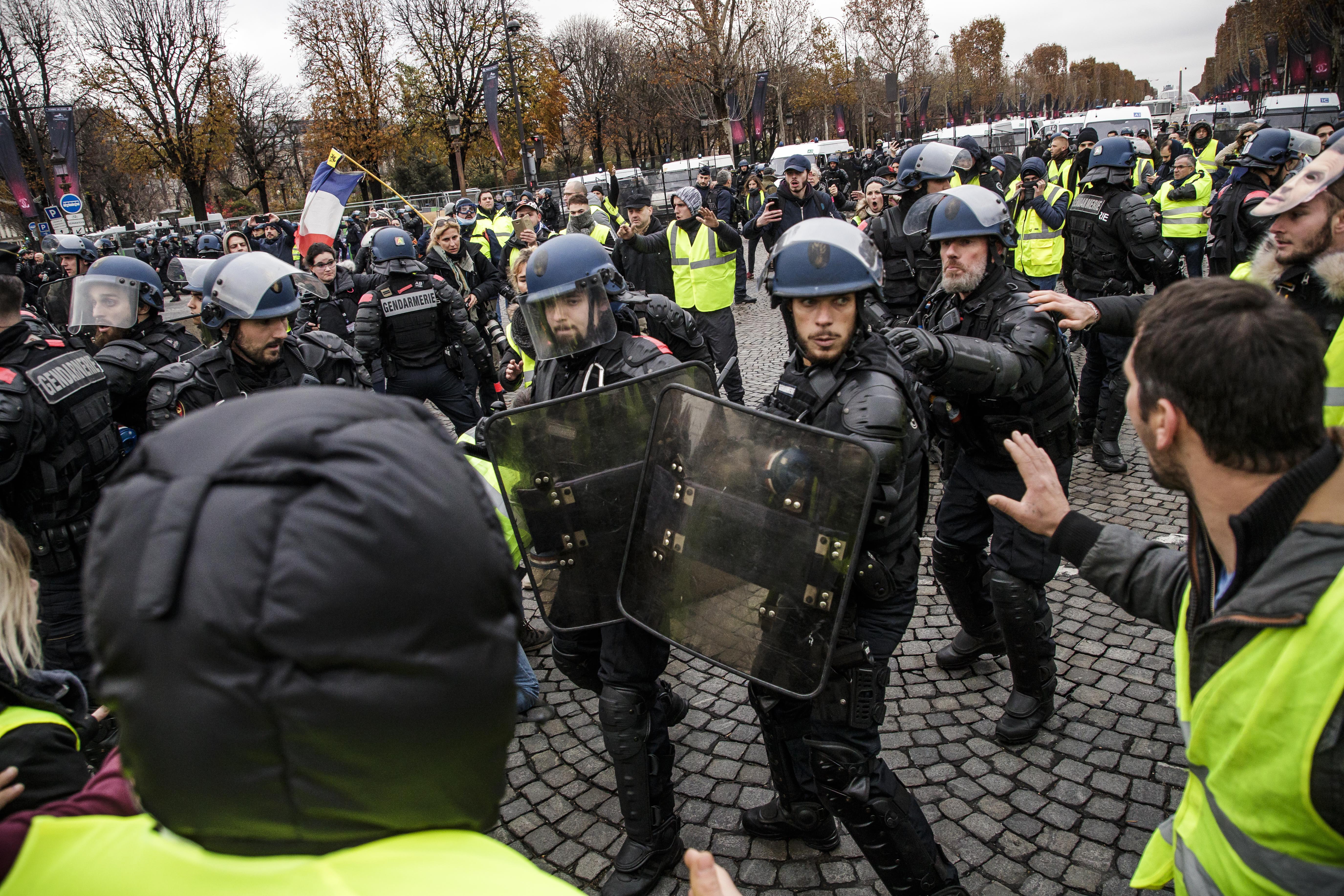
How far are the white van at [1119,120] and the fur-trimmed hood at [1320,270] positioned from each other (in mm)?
21292

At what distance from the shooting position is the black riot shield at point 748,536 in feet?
6.76

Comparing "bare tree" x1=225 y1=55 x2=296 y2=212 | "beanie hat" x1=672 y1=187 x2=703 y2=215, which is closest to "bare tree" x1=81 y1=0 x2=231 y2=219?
"bare tree" x1=225 y1=55 x2=296 y2=212

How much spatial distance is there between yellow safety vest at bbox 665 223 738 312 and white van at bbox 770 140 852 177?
14767 millimetres

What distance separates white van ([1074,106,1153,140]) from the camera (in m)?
22.8

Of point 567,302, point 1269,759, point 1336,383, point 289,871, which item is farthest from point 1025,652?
point 289,871

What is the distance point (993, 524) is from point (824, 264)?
1.62 m

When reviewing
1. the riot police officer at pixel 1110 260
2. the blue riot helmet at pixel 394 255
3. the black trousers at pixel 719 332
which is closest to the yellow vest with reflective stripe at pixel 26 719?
the blue riot helmet at pixel 394 255

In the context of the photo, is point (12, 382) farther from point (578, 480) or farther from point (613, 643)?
point (613, 643)

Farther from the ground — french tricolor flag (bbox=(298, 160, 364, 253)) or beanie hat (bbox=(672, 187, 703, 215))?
french tricolor flag (bbox=(298, 160, 364, 253))

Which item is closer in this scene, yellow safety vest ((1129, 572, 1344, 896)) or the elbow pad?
yellow safety vest ((1129, 572, 1344, 896))

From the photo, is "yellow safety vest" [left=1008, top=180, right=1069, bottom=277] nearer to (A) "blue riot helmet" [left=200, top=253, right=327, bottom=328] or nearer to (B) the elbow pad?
(B) the elbow pad

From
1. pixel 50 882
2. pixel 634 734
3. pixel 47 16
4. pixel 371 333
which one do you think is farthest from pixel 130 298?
pixel 47 16

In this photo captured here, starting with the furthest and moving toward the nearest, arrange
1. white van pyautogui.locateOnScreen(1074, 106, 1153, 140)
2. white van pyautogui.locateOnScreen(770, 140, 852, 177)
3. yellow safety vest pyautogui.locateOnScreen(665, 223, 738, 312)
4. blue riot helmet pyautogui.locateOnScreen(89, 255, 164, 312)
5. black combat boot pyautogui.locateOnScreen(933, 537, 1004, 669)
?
white van pyautogui.locateOnScreen(770, 140, 852, 177) < white van pyautogui.locateOnScreen(1074, 106, 1153, 140) < yellow safety vest pyautogui.locateOnScreen(665, 223, 738, 312) < blue riot helmet pyautogui.locateOnScreen(89, 255, 164, 312) < black combat boot pyautogui.locateOnScreen(933, 537, 1004, 669)

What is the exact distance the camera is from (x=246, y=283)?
3.43 metres
